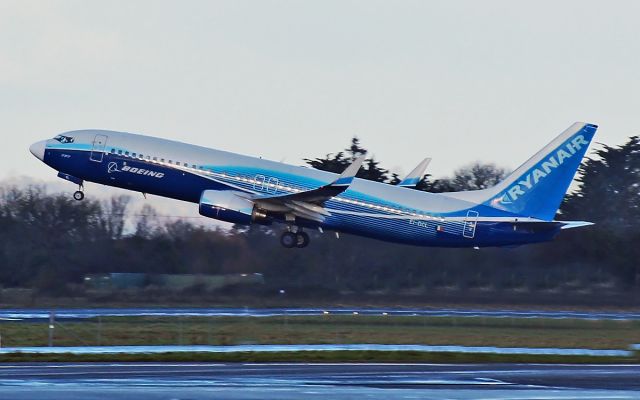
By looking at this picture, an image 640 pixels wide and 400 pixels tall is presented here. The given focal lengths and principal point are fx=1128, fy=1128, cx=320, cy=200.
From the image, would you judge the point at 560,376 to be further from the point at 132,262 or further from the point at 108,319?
the point at 132,262

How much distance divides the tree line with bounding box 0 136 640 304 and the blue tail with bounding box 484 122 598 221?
3.13 m

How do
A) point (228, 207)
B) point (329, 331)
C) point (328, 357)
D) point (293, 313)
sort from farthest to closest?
point (293, 313)
point (228, 207)
point (329, 331)
point (328, 357)

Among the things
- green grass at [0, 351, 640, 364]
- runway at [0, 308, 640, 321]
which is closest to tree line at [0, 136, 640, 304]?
runway at [0, 308, 640, 321]

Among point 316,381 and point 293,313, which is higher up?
point 293,313

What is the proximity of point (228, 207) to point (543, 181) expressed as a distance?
49.6ft

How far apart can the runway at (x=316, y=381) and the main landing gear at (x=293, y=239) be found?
1915 cm

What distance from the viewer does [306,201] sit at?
2046 inches

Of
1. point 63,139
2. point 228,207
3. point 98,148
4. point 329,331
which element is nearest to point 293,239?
point 228,207

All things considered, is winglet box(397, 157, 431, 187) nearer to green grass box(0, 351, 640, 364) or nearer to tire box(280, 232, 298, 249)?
tire box(280, 232, 298, 249)

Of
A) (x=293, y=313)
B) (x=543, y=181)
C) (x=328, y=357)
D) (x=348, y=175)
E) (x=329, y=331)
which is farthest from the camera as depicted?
(x=543, y=181)

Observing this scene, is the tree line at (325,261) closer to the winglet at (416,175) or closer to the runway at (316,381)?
the winglet at (416,175)

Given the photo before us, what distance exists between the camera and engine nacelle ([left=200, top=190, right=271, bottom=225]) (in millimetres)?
50938

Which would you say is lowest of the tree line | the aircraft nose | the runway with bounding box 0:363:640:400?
the runway with bounding box 0:363:640:400

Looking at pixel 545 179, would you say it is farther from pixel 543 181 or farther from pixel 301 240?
pixel 301 240
